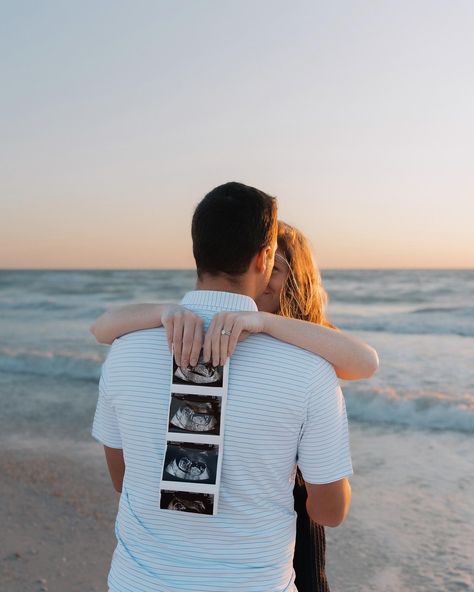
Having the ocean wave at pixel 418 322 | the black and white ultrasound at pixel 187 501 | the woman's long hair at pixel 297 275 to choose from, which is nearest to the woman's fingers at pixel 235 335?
the black and white ultrasound at pixel 187 501

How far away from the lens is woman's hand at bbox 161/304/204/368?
→ 1.50 metres

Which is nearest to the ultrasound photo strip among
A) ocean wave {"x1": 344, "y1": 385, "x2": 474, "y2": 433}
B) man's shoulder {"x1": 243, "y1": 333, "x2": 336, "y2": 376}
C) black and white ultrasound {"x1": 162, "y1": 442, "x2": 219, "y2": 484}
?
black and white ultrasound {"x1": 162, "y1": 442, "x2": 219, "y2": 484}

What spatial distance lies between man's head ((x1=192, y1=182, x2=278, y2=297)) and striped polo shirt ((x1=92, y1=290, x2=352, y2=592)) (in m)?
0.06

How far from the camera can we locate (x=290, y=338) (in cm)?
158

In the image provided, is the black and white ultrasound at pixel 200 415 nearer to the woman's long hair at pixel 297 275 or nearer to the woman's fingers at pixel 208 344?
the woman's fingers at pixel 208 344

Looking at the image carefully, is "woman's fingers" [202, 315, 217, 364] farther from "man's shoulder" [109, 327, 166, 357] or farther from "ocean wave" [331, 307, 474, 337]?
"ocean wave" [331, 307, 474, 337]

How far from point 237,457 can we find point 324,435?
20cm

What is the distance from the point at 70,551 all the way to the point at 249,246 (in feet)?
9.96

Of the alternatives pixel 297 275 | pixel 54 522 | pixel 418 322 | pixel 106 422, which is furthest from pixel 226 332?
pixel 418 322

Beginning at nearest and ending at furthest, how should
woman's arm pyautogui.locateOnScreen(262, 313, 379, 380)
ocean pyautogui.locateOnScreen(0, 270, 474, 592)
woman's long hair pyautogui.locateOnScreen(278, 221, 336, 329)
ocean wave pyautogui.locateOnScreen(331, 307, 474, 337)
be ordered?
woman's arm pyautogui.locateOnScreen(262, 313, 379, 380) < woman's long hair pyautogui.locateOnScreen(278, 221, 336, 329) < ocean pyautogui.locateOnScreen(0, 270, 474, 592) < ocean wave pyautogui.locateOnScreen(331, 307, 474, 337)

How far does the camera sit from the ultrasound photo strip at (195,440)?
1.51 m

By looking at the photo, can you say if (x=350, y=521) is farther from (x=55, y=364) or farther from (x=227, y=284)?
(x=55, y=364)

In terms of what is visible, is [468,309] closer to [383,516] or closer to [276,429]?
[383,516]

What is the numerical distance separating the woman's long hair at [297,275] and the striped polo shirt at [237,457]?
2.33ft
